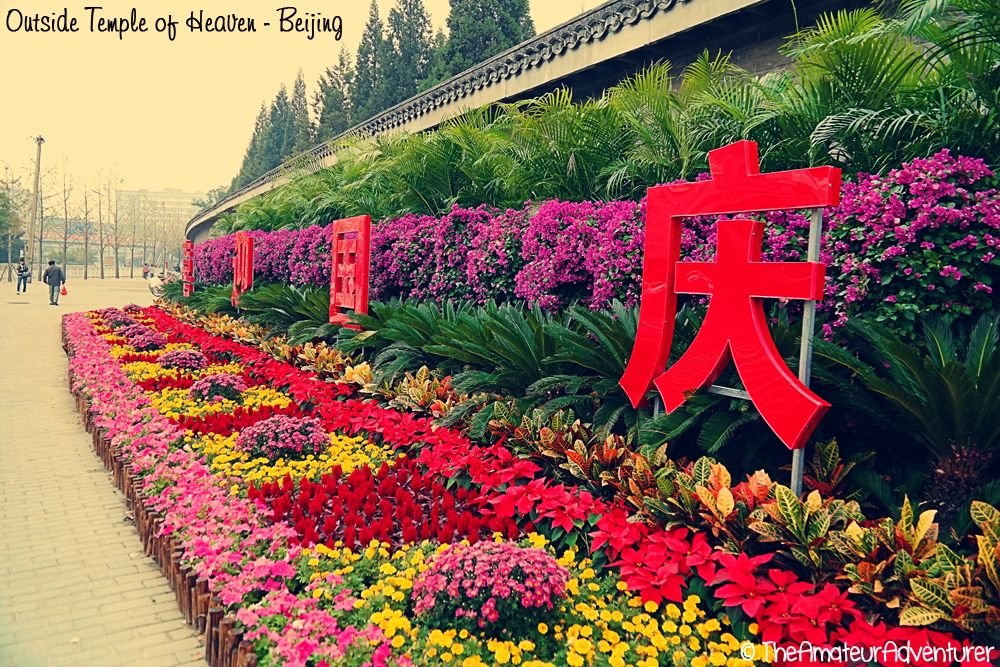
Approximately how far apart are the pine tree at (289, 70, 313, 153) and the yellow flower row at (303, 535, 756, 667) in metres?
38.7

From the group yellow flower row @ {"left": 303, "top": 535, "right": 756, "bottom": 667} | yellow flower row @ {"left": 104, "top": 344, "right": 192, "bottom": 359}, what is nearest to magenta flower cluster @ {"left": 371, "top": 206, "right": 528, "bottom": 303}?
yellow flower row @ {"left": 104, "top": 344, "right": 192, "bottom": 359}

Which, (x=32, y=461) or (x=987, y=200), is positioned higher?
(x=987, y=200)

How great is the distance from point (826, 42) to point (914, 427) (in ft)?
7.56

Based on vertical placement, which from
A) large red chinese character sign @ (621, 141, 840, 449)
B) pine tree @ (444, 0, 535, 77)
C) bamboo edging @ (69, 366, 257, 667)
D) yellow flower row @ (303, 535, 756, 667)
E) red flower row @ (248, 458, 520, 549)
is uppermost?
pine tree @ (444, 0, 535, 77)

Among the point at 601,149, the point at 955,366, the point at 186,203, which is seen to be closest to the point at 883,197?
the point at 955,366

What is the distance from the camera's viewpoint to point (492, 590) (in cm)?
246

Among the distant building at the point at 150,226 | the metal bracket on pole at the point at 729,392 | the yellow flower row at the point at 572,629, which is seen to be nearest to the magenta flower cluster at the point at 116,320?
the yellow flower row at the point at 572,629

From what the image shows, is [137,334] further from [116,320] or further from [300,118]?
[300,118]

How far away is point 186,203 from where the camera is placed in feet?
401

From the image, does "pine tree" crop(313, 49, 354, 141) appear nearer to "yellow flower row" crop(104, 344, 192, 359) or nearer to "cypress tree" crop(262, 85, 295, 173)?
"cypress tree" crop(262, 85, 295, 173)

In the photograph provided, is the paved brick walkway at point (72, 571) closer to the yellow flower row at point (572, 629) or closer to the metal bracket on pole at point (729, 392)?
the yellow flower row at point (572, 629)

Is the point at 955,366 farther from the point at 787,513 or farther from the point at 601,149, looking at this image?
the point at 601,149

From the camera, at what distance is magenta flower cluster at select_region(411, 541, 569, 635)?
2457mm

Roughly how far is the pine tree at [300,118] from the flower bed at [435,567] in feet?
122
